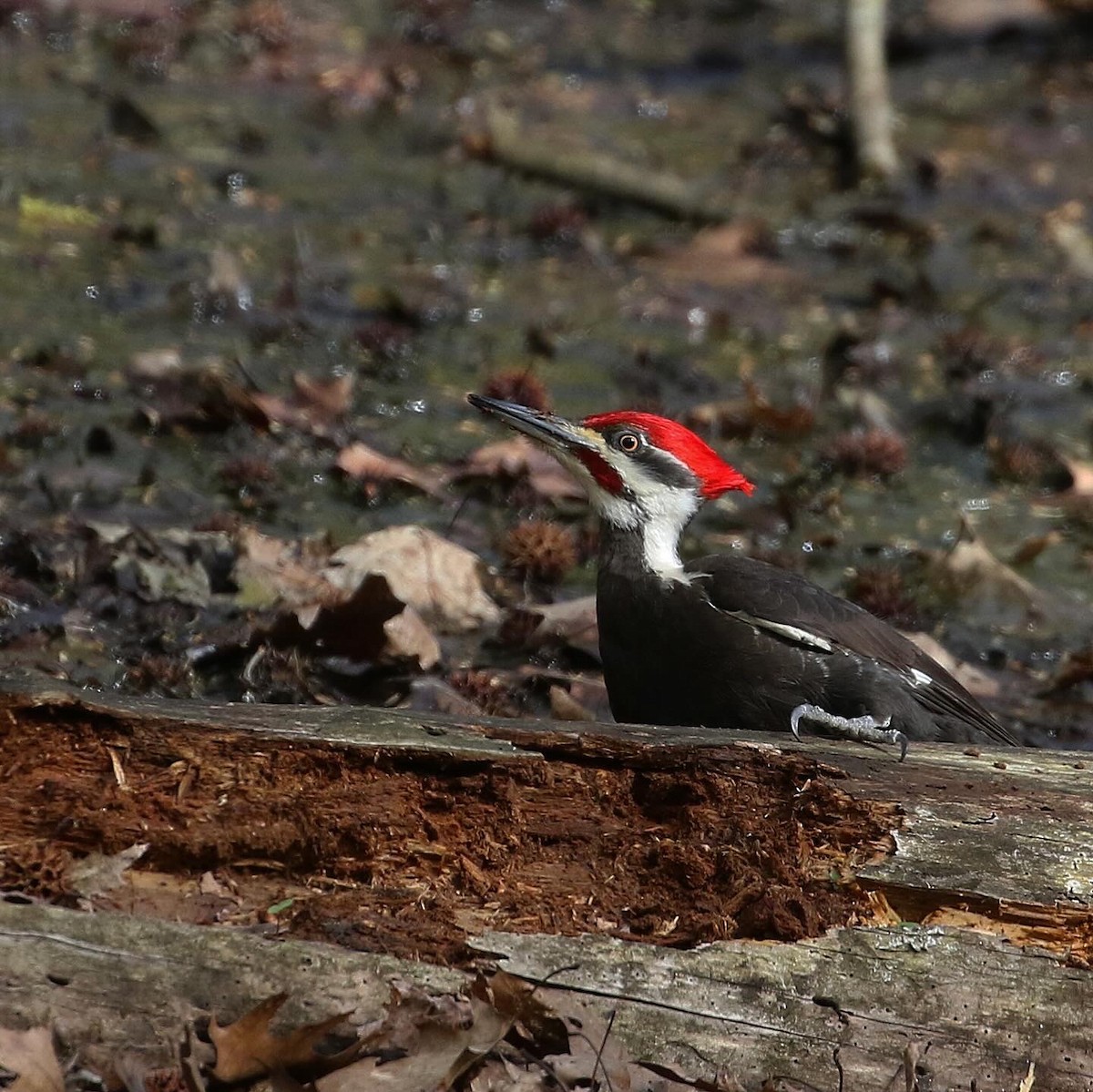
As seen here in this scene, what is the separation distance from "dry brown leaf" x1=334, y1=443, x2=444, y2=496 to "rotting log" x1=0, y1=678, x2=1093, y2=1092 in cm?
299

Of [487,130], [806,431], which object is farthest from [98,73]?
[806,431]

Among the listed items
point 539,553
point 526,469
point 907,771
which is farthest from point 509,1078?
point 526,469

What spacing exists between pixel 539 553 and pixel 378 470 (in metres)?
0.85

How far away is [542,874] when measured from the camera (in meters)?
3.19

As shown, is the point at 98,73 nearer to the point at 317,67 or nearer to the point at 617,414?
the point at 317,67

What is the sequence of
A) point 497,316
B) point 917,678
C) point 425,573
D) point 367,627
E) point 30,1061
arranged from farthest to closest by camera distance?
1. point 497,316
2. point 425,573
3. point 367,627
4. point 917,678
5. point 30,1061

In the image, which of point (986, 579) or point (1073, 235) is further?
point (1073, 235)

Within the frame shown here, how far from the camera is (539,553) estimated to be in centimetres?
566

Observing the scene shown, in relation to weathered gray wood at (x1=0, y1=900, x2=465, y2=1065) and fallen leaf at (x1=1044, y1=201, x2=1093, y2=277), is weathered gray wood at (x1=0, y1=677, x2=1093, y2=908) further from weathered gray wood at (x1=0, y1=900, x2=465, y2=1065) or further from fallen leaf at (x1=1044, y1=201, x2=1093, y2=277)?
fallen leaf at (x1=1044, y1=201, x2=1093, y2=277)

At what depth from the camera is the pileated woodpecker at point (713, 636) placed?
4180 millimetres

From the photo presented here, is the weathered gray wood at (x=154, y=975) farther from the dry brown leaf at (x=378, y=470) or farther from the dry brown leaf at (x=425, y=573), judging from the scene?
the dry brown leaf at (x=378, y=470)

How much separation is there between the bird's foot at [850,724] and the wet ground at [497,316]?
0.94 metres

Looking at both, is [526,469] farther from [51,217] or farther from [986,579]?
[51,217]

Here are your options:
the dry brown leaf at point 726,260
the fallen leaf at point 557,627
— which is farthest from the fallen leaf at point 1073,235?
the fallen leaf at point 557,627
